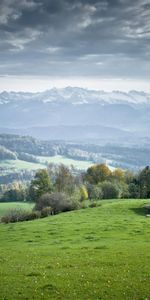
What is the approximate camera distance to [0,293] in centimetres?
2528

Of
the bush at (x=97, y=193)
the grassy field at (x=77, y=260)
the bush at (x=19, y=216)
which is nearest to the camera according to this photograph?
the grassy field at (x=77, y=260)

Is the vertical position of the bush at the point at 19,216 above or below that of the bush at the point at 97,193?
below

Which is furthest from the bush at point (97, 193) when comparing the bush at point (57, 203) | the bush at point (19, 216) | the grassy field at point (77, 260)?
the grassy field at point (77, 260)

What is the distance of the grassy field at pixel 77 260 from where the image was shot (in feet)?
84.1

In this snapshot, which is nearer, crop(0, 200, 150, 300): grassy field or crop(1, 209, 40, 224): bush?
crop(0, 200, 150, 300): grassy field

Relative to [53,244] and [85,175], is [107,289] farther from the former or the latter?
[85,175]

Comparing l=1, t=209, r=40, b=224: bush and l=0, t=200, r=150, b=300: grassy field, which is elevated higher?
l=0, t=200, r=150, b=300: grassy field

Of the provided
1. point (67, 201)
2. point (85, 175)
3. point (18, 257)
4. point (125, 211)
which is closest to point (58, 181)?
point (85, 175)

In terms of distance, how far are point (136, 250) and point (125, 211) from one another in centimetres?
3360

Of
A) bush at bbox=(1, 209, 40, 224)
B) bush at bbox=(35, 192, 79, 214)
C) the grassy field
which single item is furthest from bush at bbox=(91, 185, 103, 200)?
the grassy field

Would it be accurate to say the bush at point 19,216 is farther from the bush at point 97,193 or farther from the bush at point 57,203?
the bush at point 97,193

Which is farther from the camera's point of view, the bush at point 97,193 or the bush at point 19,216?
the bush at point 97,193

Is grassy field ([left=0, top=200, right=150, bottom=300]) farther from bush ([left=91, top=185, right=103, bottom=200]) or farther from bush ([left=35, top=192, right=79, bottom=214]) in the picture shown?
bush ([left=91, top=185, right=103, bottom=200])

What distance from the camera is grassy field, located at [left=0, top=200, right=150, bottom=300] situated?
84.1 ft
